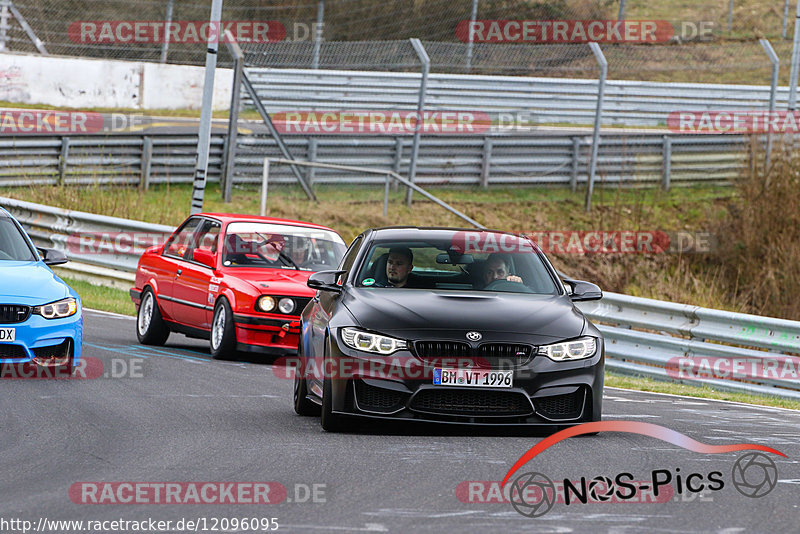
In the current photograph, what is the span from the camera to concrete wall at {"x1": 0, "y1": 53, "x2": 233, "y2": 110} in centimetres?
3195

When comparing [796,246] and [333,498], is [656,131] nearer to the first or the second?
[796,246]

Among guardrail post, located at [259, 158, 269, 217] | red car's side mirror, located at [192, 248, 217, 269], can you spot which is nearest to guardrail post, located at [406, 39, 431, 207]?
guardrail post, located at [259, 158, 269, 217]

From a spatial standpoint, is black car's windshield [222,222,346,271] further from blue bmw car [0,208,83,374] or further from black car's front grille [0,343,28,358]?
black car's front grille [0,343,28,358]

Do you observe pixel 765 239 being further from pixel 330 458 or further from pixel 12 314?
pixel 330 458

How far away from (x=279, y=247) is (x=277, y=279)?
0.93 meters

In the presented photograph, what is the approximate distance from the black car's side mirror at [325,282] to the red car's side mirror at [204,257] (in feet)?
16.2

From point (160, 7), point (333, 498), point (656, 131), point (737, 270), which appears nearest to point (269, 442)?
point (333, 498)

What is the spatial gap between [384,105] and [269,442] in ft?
68.8

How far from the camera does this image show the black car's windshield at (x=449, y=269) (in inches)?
377

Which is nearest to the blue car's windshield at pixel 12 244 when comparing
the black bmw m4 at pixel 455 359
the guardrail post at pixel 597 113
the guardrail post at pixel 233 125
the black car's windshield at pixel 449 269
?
the black car's windshield at pixel 449 269

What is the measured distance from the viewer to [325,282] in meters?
9.59

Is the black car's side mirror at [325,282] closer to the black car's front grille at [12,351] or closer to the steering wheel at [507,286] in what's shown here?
the steering wheel at [507,286]

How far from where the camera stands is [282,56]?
24125mm

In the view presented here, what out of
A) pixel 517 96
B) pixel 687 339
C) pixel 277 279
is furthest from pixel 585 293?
pixel 517 96
